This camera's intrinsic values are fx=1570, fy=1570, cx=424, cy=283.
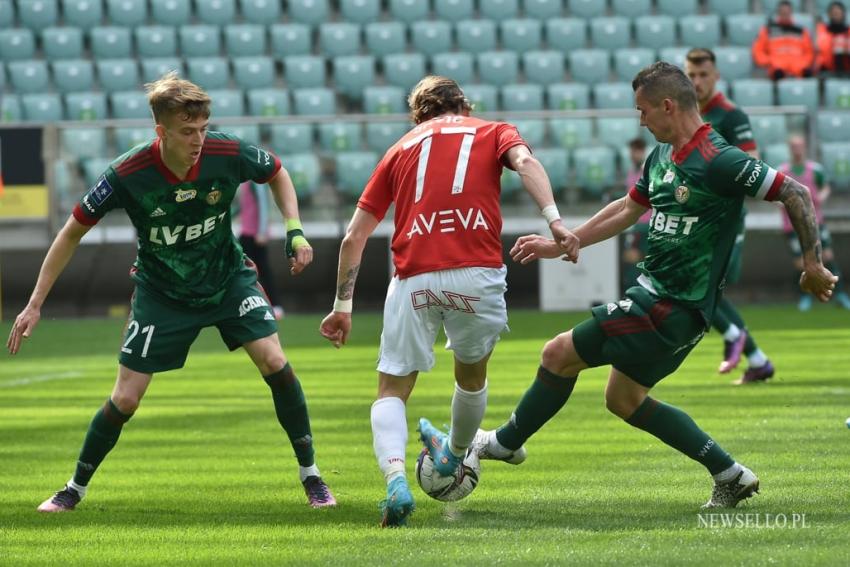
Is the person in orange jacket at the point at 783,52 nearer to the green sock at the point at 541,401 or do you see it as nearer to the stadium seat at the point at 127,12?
the stadium seat at the point at 127,12

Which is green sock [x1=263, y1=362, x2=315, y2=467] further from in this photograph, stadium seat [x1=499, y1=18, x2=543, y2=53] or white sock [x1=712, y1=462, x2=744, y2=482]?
stadium seat [x1=499, y1=18, x2=543, y2=53]

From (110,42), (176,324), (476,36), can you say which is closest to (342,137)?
(476,36)

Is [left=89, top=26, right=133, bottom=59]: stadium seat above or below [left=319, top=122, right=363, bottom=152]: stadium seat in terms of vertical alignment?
above

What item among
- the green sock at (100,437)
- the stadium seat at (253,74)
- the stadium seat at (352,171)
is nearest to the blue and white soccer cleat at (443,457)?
the green sock at (100,437)

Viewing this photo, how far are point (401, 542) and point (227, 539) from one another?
0.72m

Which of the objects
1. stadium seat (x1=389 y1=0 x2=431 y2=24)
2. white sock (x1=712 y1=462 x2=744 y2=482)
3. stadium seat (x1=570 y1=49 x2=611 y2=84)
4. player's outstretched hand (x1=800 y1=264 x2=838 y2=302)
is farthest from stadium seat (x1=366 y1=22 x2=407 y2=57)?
player's outstretched hand (x1=800 y1=264 x2=838 y2=302)

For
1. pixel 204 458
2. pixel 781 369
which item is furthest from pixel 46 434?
pixel 781 369

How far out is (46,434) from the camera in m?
9.80

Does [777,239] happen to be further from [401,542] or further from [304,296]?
[401,542]

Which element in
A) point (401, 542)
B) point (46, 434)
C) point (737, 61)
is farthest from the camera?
point (737, 61)

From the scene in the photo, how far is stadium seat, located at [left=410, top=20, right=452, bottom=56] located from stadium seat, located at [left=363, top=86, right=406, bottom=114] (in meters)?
1.51

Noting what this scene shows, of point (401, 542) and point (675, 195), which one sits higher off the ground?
point (675, 195)

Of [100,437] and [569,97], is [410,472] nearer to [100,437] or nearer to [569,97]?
[100,437]

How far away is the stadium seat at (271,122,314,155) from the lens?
21.0 metres
